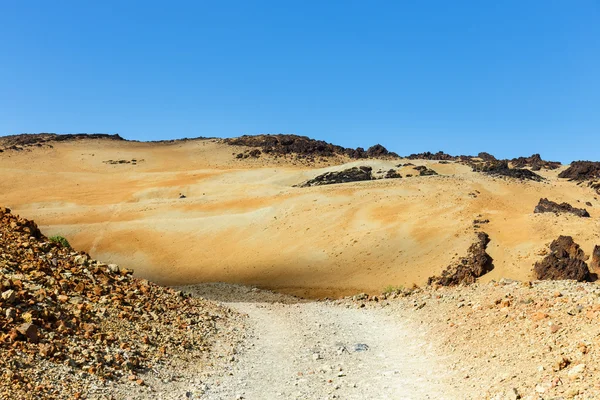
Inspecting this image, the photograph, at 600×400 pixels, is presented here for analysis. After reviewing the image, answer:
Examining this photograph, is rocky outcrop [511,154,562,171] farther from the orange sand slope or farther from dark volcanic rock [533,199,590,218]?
dark volcanic rock [533,199,590,218]

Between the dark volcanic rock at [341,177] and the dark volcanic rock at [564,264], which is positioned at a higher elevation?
the dark volcanic rock at [341,177]

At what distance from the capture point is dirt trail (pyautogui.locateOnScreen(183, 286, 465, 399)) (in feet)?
29.9

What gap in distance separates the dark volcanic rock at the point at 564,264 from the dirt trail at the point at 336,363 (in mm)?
10166

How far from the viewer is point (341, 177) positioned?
4934 cm

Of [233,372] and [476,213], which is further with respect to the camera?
[476,213]

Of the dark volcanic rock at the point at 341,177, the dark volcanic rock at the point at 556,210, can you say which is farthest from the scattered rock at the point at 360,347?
the dark volcanic rock at the point at 341,177

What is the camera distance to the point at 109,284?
1309 cm

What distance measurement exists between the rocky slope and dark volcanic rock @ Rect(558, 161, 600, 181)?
152ft

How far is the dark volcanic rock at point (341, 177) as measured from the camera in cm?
4844

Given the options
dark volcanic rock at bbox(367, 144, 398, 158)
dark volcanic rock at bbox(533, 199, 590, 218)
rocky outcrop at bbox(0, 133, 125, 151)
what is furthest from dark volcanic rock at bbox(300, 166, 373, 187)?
rocky outcrop at bbox(0, 133, 125, 151)

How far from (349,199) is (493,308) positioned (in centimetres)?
2625

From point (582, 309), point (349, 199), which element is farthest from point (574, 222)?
point (582, 309)

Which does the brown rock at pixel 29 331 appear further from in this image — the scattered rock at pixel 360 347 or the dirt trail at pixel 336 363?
the scattered rock at pixel 360 347

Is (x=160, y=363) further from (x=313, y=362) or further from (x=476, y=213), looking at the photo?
(x=476, y=213)
